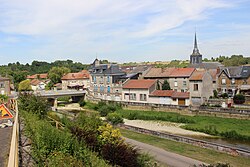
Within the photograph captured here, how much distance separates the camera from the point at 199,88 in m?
39.1

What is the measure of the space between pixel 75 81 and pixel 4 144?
60.1m

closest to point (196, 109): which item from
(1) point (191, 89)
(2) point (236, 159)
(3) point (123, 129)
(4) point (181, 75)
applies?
(1) point (191, 89)

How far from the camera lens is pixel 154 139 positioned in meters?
22.8

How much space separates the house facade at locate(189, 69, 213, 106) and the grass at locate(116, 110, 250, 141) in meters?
4.90

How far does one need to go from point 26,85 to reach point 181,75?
42.8m

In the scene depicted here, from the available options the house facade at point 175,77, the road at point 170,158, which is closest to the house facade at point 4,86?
the house facade at point 175,77

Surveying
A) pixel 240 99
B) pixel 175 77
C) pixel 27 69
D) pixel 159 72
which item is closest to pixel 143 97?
pixel 175 77

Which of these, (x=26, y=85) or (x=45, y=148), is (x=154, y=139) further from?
(x=26, y=85)

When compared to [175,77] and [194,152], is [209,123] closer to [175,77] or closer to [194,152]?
[194,152]

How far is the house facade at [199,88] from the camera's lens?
128 ft

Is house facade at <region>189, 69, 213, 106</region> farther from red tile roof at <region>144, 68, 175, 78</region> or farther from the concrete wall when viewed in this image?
the concrete wall

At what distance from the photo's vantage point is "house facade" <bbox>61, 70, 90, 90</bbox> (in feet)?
224

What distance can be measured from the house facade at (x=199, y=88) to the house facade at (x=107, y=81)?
13597 millimetres

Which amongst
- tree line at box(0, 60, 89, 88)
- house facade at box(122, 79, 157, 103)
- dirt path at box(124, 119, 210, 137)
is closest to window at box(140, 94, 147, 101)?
house facade at box(122, 79, 157, 103)
